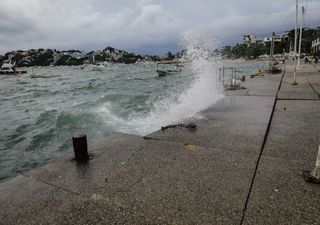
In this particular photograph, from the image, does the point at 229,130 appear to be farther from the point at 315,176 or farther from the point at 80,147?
the point at 80,147

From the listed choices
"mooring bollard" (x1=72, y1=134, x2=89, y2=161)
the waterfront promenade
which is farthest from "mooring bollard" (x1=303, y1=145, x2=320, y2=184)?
"mooring bollard" (x1=72, y1=134, x2=89, y2=161)

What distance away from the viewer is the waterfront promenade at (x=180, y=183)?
9.59ft

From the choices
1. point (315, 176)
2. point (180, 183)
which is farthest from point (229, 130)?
point (180, 183)

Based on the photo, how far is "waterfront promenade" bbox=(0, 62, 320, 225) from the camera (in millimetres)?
2924

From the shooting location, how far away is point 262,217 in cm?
282

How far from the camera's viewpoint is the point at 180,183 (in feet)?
11.7

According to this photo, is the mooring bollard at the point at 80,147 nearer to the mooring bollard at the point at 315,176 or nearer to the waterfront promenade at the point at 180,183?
the waterfront promenade at the point at 180,183

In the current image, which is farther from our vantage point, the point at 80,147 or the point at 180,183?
the point at 80,147

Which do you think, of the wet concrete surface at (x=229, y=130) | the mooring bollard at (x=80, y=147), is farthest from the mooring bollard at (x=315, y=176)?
the mooring bollard at (x=80, y=147)

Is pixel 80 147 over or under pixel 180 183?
over

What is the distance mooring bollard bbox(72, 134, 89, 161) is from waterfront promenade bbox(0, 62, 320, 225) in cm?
14

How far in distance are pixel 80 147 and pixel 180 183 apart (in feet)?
6.05

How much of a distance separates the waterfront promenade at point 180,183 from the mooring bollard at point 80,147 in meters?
0.14

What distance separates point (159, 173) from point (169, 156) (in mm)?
642
